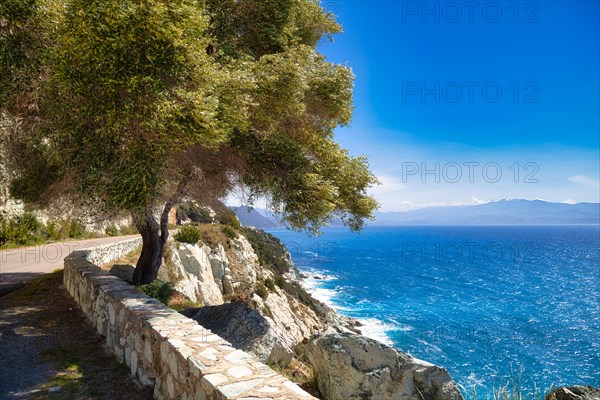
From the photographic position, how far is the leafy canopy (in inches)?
340

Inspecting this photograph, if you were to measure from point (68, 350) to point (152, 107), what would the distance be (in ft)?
19.7

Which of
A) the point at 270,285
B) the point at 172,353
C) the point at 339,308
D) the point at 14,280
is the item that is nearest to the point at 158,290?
the point at 14,280

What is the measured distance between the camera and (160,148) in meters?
9.12

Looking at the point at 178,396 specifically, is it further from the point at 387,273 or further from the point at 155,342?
the point at 387,273

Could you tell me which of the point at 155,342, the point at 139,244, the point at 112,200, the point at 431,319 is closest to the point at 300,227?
the point at 112,200

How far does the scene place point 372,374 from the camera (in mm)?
8336

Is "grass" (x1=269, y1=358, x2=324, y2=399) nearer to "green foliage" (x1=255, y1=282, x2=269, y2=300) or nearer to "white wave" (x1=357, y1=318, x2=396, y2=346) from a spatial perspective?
"green foliage" (x1=255, y1=282, x2=269, y2=300)

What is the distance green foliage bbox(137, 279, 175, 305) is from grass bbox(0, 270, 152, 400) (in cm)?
217

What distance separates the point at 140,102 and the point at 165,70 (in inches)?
37.6

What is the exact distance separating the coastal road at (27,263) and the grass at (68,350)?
9.06ft

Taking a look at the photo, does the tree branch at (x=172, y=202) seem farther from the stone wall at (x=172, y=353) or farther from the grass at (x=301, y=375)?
the grass at (x=301, y=375)

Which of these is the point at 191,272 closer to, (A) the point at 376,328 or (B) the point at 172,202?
(B) the point at 172,202

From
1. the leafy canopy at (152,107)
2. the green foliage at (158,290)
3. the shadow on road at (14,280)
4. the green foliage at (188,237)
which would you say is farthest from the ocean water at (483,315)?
the green foliage at (188,237)

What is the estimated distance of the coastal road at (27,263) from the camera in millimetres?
16781
